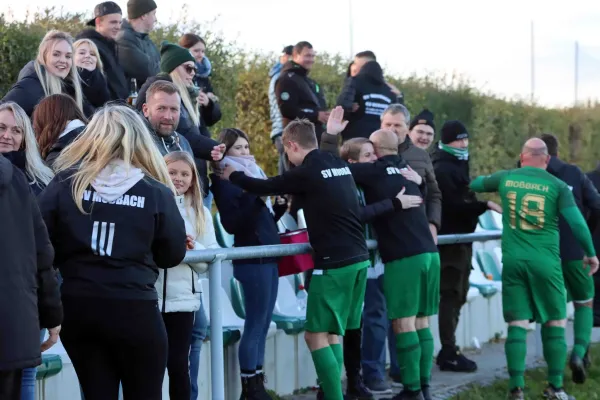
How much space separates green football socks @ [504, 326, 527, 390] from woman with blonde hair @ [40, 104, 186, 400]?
4110 millimetres

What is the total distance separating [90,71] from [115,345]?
10.3 feet

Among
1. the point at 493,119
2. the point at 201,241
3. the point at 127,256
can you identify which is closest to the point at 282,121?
the point at 201,241

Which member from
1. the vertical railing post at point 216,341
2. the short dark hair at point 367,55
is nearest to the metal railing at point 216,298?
the vertical railing post at point 216,341

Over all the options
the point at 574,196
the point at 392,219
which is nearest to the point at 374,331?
the point at 392,219

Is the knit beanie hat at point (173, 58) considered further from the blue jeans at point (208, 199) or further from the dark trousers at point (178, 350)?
the dark trousers at point (178, 350)

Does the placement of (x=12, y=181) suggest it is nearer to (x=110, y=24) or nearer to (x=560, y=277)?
(x=110, y=24)

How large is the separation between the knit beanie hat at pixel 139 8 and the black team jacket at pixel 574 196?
393 cm

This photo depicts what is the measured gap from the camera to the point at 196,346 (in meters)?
6.40

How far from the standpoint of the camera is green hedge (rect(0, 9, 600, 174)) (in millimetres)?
9969

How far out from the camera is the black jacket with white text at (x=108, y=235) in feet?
15.3

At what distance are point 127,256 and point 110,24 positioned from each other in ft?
11.9

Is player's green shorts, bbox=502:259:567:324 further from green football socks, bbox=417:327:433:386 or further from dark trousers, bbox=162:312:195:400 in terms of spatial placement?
dark trousers, bbox=162:312:195:400

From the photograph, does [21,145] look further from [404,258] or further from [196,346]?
[404,258]

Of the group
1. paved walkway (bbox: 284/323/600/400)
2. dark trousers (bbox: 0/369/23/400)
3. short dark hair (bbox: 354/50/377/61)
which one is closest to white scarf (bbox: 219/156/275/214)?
paved walkway (bbox: 284/323/600/400)
